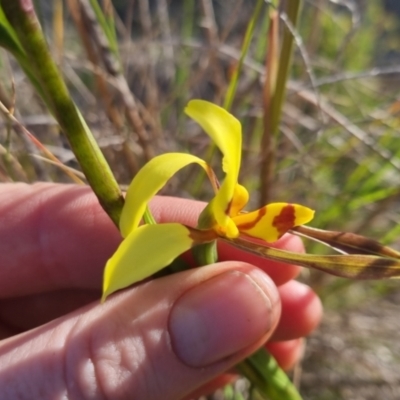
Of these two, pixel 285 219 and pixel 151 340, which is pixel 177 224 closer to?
pixel 285 219

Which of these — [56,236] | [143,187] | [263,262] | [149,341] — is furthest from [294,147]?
[143,187]

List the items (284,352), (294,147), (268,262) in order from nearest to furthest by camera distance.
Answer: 1. (268,262)
2. (284,352)
3. (294,147)

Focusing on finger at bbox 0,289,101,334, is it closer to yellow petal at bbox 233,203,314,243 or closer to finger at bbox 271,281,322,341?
finger at bbox 271,281,322,341

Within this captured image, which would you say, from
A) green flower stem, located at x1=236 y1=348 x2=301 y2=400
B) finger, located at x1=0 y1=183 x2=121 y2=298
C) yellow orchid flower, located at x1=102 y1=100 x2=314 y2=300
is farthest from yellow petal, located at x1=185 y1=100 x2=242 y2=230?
finger, located at x1=0 y1=183 x2=121 y2=298

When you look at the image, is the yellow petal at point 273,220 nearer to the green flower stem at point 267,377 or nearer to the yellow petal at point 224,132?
the yellow petal at point 224,132

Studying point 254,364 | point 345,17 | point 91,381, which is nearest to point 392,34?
point 345,17

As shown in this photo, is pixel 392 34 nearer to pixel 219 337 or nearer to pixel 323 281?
pixel 323 281

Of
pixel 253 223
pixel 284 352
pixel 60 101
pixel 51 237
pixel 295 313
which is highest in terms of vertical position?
pixel 60 101
